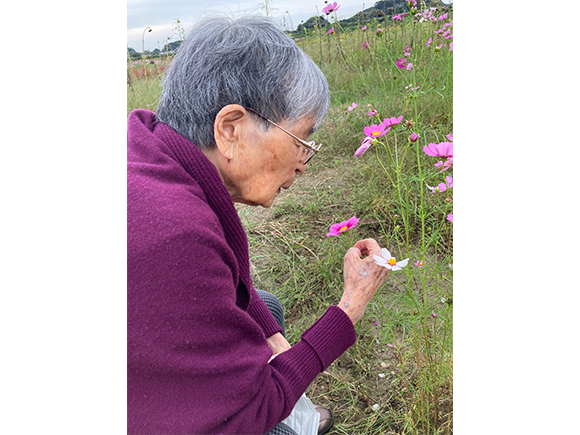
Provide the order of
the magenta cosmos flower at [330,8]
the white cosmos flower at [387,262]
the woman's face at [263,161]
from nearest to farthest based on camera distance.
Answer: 1. the white cosmos flower at [387,262]
2. the woman's face at [263,161]
3. the magenta cosmos flower at [330,8]

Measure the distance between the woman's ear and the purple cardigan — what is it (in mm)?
58

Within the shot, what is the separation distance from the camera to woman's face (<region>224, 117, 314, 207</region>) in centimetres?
83

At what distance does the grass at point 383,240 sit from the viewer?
1066 millimetres

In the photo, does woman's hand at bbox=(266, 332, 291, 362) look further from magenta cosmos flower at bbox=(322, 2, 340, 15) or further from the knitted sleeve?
magenta cosmos flower at bbox=(322, 2, 340, 15)

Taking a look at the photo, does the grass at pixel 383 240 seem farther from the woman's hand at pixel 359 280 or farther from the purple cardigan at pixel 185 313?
the purple cardigan at pixel 185 313

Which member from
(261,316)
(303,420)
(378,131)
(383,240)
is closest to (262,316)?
(261,316)

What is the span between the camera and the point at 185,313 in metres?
0.63

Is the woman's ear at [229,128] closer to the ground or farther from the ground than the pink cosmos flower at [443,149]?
farther from the ground

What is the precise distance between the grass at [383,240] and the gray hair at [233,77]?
9.9 inches

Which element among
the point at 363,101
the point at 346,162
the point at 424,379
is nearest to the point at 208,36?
the point at 424,379

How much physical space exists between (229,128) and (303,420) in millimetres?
729

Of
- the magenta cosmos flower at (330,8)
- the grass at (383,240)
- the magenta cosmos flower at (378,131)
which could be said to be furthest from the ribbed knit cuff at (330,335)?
the magenta cosmos flower at (330,8)

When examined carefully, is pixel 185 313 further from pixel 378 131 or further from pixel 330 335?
pixel 378 131

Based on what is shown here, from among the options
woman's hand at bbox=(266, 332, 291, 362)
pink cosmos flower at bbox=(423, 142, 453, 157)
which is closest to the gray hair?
pink cosmos flower at bbox=(423, 142, 453, 157)
